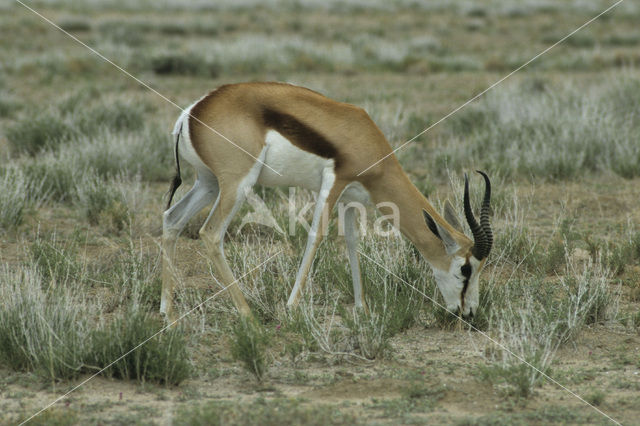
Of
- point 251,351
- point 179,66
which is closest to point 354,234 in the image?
point 251,351

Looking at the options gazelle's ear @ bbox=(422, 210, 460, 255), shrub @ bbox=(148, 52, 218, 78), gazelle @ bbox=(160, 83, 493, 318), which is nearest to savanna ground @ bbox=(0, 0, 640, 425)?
gazelle @ bbox=(160, 83, 493, 318)

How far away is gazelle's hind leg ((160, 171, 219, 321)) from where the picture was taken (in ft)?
20.3

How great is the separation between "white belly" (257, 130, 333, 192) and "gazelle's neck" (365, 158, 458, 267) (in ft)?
1.40

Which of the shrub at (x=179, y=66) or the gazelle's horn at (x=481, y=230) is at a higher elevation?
the shrub at (x=179, y=66)

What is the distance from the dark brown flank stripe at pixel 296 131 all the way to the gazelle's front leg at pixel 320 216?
19 centimetres

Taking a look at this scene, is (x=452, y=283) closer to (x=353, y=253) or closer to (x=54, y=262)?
(x=353, y=253)

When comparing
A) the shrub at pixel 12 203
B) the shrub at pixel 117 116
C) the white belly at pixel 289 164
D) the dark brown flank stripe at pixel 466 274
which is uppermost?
the shrub at pixel 117 116

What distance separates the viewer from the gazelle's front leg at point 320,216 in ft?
19.2

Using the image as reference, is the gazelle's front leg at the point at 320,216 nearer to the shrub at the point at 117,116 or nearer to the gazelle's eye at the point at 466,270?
the gazelle's eye at the point at 466,270

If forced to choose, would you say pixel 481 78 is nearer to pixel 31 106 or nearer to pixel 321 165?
pixel 31 106

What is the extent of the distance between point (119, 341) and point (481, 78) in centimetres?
1466

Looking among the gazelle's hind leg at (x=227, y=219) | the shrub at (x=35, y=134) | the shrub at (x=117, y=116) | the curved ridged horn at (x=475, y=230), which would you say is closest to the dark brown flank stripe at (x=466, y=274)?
the curved ridged horn at (x=475, y=230)

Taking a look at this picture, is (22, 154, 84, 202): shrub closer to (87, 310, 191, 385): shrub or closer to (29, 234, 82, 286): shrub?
(29, 234, 82, 286): shrub

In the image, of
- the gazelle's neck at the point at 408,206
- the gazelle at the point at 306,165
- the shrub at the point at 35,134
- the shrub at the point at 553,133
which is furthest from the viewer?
the shrub at the point at 35,134
